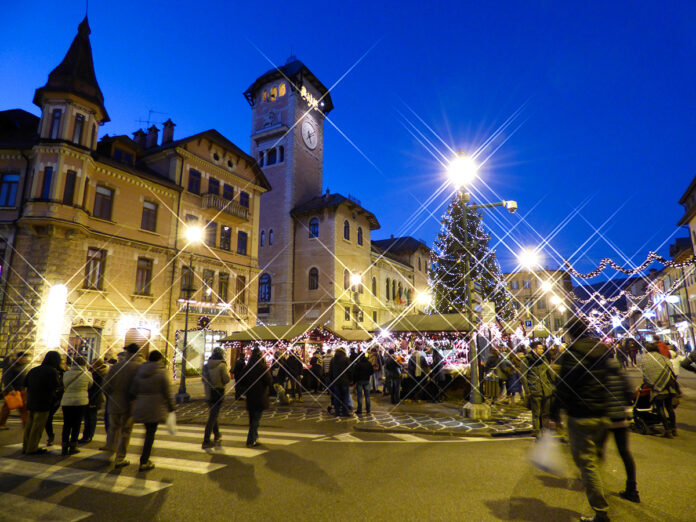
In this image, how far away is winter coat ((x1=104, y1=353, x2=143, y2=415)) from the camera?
6.71 meters

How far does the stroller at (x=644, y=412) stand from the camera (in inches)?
344

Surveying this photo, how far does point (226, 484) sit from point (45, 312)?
17.6 metres

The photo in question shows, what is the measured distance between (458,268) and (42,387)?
2849 centimetres

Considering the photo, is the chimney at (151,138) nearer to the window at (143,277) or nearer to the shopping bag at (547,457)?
the window at (143,277)

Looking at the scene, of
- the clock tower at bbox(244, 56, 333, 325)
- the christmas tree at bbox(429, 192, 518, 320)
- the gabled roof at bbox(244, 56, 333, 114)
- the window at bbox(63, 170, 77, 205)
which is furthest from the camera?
the gabled roof at bbox(244, 56, 333, 114)

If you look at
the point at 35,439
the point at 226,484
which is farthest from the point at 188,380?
the point at 226,484

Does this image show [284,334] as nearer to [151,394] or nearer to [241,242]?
[241,242]

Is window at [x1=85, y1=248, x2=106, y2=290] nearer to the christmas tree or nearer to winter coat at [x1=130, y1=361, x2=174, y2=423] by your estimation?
winter coat at [x1=130, y1=361, x2=174, y2=423]

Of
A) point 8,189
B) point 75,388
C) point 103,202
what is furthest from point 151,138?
point 75,388

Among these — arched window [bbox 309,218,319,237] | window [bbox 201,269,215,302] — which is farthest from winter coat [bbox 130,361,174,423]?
arched window [bbox 309,218,319,237]

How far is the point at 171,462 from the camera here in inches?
256

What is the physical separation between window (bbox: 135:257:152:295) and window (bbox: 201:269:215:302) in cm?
348

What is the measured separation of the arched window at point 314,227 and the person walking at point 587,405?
33.7m

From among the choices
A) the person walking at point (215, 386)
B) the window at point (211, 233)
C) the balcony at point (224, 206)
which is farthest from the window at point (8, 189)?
the person walking at point (215, 386)
